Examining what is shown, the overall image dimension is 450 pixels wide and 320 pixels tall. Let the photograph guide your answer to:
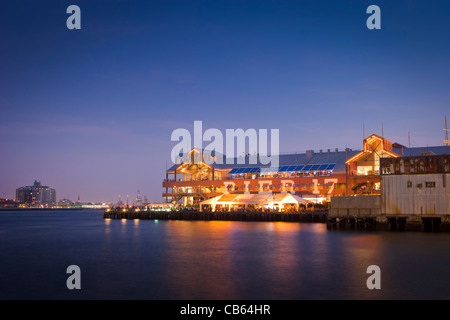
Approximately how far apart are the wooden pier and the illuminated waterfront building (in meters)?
7.86

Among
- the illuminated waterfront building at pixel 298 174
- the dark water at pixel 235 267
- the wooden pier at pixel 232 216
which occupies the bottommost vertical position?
the dark water at pixel 235 267

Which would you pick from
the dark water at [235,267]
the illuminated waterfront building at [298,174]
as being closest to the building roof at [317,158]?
the illuminated waterfront building at [298,174]

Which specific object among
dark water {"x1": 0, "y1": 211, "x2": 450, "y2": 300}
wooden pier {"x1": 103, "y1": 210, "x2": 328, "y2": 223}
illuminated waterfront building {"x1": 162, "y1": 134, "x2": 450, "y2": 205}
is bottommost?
dark water {"x1": 0, "y1": 211, "x2": 450, "y2": 300}

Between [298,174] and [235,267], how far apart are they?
58890mm

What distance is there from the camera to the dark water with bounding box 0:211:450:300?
23.5 m

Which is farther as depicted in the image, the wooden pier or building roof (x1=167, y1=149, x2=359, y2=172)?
building roof (x1=167, y1=149, x2=359, y2=172)

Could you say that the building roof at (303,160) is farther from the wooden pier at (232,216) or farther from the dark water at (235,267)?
the dark water at (235,267)

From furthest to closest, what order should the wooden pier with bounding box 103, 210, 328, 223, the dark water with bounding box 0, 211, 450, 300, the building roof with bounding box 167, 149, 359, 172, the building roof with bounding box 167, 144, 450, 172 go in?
1. the building roof with bounding box 167, 149, 359, 172
2. the building roof with bounding box 167, 144, 450, 172
3. the wooden pier with bounding box 103, 210, 328, 223
4. the dark water with bounding box 0, 211, 450, 300

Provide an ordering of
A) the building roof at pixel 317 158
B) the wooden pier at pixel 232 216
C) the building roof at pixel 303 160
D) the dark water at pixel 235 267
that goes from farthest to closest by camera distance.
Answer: the building roof at pixel 303 160
the building roof at pixel 317 158
the wooden pier at pixel 232 216
the dark water at pixel 235 267

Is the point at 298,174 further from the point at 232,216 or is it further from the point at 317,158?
the point at 232,216

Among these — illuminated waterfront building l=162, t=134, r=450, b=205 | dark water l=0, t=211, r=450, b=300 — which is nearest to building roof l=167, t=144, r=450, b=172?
illuminated waterfront building l=162, t=134, r=450, b=205

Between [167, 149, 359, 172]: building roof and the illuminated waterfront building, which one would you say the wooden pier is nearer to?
the illuminated waterfront building

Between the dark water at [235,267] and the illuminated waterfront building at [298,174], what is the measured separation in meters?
26.7

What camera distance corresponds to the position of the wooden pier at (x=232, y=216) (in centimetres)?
7331
